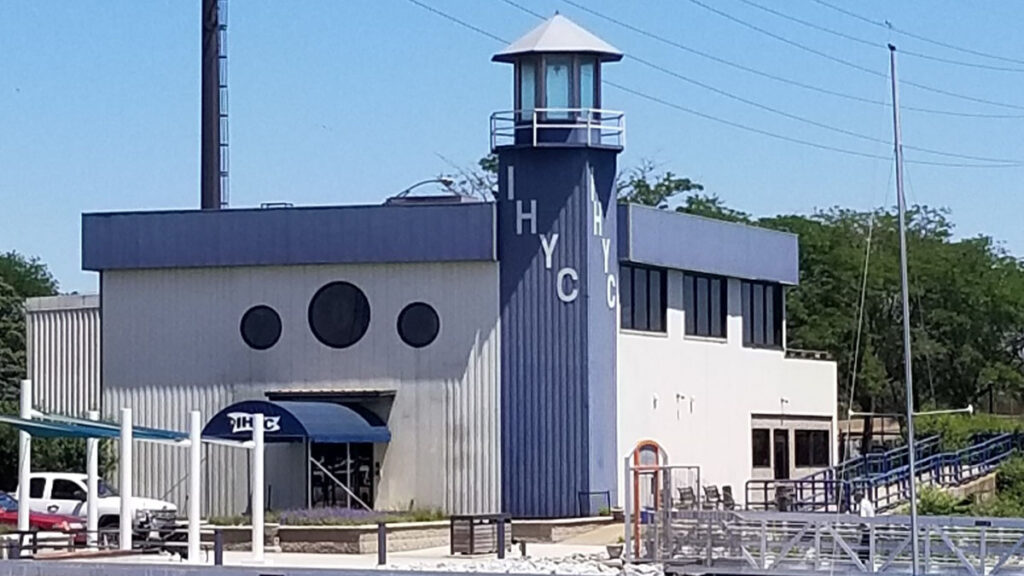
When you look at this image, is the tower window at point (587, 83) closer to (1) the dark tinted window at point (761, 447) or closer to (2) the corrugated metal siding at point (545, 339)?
(2) the corrugated metal siding at point (545, 339)

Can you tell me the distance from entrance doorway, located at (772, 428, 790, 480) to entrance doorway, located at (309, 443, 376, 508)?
552 inches

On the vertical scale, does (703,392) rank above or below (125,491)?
above

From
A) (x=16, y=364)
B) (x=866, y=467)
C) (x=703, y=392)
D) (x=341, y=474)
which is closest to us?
(x=341, y=474)

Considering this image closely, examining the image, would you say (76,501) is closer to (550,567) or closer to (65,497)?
(65,497)

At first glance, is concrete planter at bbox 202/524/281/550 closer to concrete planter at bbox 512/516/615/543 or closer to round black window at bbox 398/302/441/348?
concrete planter at bbox 512/516/615/543

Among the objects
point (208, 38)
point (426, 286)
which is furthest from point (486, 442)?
A: point (208, 38)

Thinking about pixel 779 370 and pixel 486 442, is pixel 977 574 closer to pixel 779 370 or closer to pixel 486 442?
pixel 486 442

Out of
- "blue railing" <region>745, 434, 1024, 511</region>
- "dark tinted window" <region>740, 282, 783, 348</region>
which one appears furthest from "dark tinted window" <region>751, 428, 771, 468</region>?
"dark tinted window" <region>740, 282, 783, 348</region>

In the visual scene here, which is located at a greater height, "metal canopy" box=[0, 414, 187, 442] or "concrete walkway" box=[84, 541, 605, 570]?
"metal canopy" box=[0, 414, 187, 442]

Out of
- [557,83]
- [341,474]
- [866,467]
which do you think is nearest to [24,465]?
[341,474]

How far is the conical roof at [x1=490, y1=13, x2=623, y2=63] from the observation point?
49656mm

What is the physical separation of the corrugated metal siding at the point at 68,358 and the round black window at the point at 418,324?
31.0ft

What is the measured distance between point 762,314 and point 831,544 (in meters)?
22.7

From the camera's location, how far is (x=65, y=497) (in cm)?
4897
